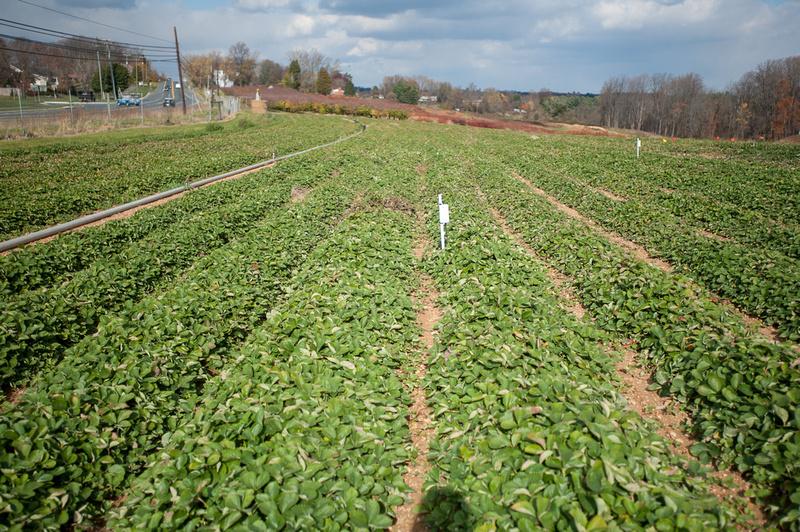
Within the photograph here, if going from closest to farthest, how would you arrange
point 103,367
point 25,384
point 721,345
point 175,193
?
point 103,367
point 721,345
point 25,384
point 175,193

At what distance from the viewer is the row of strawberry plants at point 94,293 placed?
6.36 meters

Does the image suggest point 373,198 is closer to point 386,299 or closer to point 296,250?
point 296,250

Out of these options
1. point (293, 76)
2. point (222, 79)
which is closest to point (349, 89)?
point (293, 76)

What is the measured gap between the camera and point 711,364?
5418mm

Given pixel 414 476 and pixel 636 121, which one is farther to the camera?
pixel 636 121

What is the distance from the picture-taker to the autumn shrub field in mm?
3627

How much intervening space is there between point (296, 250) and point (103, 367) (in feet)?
17.7

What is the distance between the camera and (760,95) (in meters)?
74.2

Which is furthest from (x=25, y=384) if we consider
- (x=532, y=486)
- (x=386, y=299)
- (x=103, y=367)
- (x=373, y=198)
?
(x=373, y=198)

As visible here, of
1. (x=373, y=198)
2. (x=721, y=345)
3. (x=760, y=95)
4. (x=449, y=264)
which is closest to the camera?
(x=721, y=345)

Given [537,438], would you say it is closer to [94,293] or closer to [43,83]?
[94,293]

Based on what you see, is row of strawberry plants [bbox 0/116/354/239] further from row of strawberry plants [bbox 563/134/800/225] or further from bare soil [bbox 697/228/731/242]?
row of strawberry plants [bbox 563/134/800/225]

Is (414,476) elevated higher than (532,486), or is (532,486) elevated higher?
(532,486)

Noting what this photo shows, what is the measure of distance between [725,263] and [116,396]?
1013 centimetres
